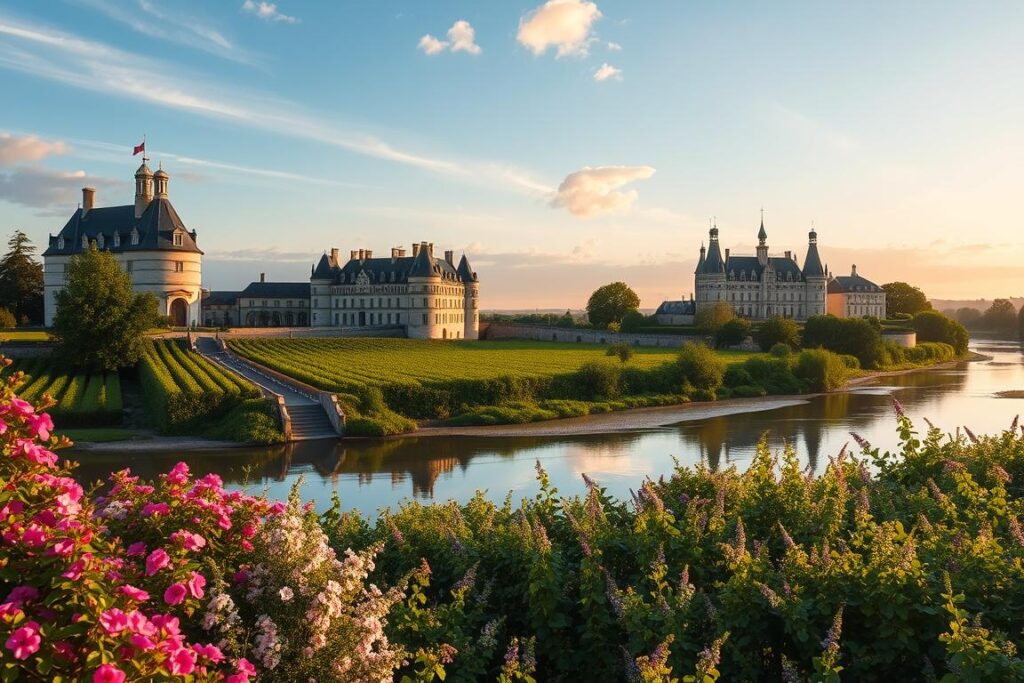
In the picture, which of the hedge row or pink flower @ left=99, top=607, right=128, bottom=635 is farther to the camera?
the hedge row

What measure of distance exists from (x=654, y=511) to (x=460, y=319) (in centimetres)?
8773

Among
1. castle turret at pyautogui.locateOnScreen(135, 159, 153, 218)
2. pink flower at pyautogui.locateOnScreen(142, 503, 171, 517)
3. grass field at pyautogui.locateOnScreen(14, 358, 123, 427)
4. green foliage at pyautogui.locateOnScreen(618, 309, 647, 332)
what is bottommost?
grass field at pyautogui.locateOnScreen(14, 358, 123, 427)

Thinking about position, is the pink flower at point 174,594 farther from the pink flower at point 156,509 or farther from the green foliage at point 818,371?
the green foliage at point 818,371

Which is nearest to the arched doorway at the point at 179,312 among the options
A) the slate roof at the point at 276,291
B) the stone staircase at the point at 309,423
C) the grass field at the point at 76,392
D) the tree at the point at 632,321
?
the grass field at the point at 76,392

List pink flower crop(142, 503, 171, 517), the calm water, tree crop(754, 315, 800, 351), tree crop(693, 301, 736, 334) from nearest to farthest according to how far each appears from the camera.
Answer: pink flower crop(142, 503, 171, 517)
the calm water
tree crop(754, 315, 800, 351)
tree crop(693, 301, 736, 334)

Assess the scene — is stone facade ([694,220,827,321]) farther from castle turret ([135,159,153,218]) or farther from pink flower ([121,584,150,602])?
pink flower ([121,584,150,602])

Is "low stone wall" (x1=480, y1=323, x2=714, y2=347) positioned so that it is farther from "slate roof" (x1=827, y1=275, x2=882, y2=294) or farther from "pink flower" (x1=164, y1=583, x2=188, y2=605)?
"pink flower" (x1=164, y1=583, x2=188, y2=605)

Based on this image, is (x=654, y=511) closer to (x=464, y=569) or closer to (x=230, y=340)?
(x=464, y=569)

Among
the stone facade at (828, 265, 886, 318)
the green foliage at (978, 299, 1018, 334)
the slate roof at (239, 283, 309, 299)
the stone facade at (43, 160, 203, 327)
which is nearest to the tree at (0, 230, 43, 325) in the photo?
the stone facade at (43, 160, 203, 327)

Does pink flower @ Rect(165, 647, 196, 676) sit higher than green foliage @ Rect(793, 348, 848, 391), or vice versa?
pink flower @ Rect(165, 647, 196, 676)

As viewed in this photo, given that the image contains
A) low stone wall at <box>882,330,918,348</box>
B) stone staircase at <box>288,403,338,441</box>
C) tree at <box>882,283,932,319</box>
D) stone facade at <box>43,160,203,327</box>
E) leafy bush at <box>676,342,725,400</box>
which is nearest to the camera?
stone staircase at <box>288,403,338,441</box>

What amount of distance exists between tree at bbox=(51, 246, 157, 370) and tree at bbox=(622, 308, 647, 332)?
56.1m

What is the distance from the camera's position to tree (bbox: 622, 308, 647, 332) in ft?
303

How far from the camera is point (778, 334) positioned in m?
71.2
